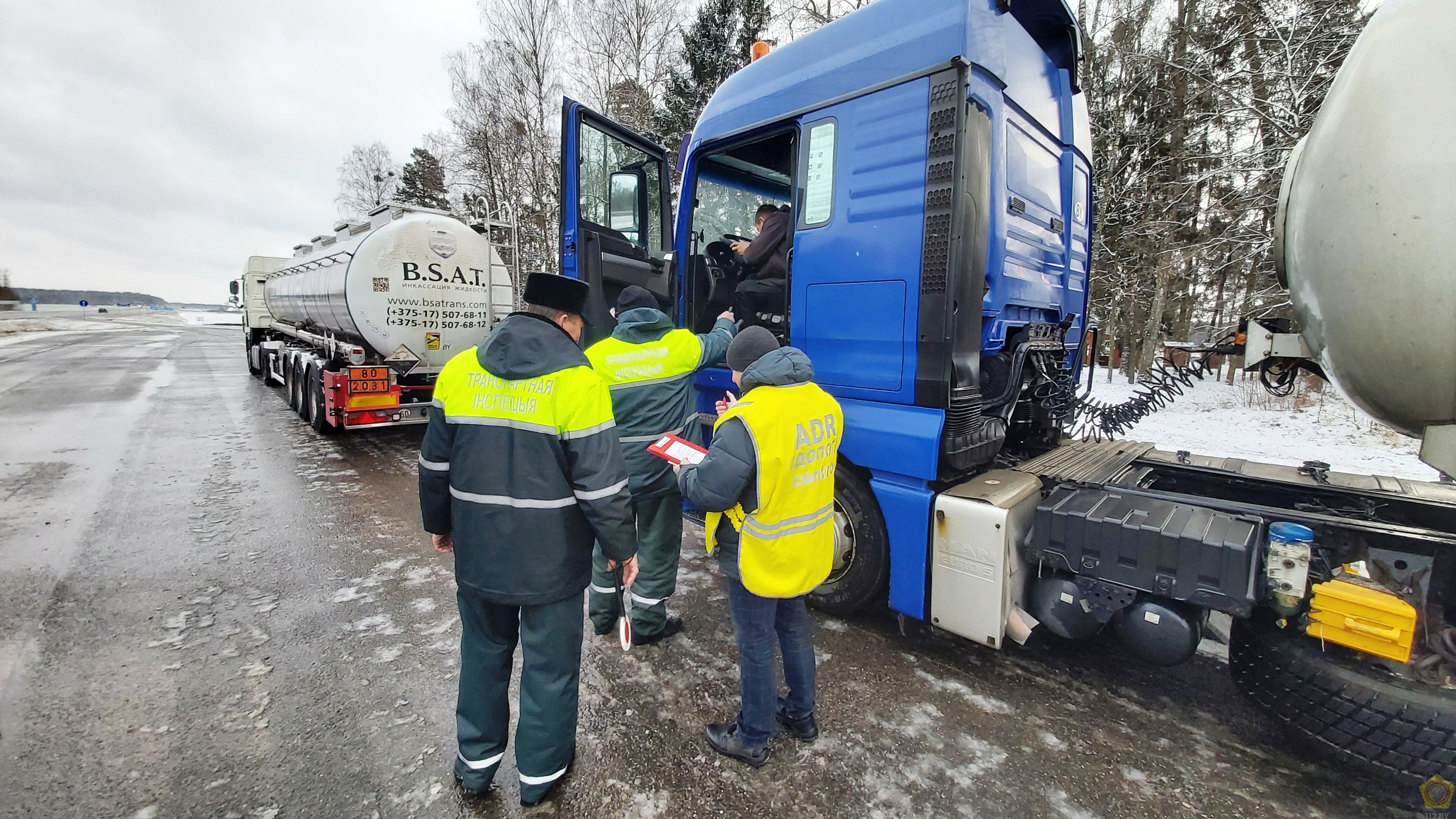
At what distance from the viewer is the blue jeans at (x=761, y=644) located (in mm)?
2232

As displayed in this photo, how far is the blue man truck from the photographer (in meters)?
2.12

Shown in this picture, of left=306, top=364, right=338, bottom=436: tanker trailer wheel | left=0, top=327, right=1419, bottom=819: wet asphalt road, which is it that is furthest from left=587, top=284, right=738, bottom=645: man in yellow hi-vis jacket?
left=306, top=364, right=338, bottom=436: tanker trailer wheel

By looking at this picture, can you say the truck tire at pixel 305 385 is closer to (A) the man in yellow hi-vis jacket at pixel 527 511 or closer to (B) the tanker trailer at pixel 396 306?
(B) the tanker trailer at pixel 396 306

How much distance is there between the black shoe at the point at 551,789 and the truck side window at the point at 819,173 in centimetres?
260

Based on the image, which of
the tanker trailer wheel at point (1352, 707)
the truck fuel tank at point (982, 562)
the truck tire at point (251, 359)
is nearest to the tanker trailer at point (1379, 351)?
the tanker trailer wheel at point (1352, 707)

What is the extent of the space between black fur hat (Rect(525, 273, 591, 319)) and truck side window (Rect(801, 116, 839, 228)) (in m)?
1.47

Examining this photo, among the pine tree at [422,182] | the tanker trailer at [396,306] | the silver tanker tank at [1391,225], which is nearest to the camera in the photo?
the silver tanker tank at [1391,225]

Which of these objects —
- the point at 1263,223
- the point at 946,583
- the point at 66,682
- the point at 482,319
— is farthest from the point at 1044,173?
the point at 1263,223

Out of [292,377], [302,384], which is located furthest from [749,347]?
[292,377]

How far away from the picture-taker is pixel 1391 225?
176cm

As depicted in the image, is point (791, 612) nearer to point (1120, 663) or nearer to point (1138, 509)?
point (1138, 509)

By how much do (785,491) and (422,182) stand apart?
3163 cm

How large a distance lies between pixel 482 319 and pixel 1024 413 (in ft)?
22.5

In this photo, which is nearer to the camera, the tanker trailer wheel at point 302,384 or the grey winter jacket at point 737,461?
the grey winter jacket at point 737,461
